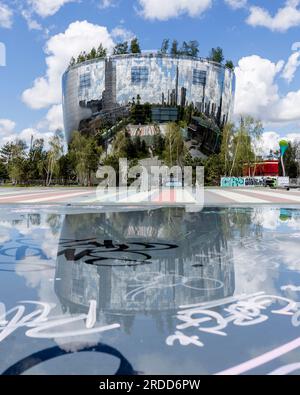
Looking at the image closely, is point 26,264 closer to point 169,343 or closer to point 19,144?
point 169,343

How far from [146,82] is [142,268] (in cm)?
8502

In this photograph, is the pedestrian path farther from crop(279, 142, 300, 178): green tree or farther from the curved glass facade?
crop(279, 142, 300, 178): green tree

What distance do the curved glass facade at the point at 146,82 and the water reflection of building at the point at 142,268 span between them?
3142 inches

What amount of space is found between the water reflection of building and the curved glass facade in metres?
79.8

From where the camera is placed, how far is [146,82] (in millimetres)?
87000

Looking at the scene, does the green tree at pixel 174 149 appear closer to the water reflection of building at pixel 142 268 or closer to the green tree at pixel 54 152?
the green tree at pixel 54 152

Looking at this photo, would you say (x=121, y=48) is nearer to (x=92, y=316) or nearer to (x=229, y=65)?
(x=229, y=65)

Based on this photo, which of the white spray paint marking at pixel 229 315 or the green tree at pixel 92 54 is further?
the green tree at pixel 92 54

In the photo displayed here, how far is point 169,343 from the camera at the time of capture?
304 centimetres

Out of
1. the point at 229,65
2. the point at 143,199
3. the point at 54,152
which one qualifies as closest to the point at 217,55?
the point at 229,65

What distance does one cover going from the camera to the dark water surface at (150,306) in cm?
281

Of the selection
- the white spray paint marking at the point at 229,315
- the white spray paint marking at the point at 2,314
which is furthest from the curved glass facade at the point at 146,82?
the white spray paint marking at the point at 2,314

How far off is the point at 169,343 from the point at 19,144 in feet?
266
